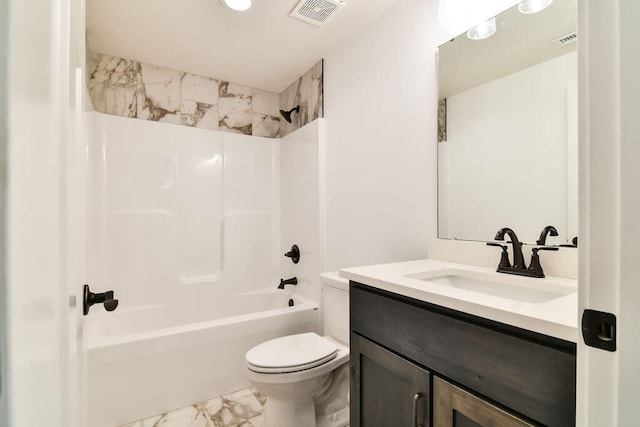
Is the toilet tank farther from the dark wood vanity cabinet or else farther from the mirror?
the mirror

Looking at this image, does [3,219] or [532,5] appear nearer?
[3,219]

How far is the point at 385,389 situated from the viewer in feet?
3.30

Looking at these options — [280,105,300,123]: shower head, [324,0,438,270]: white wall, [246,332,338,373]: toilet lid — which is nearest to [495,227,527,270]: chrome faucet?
[324,0,438,270]: white wall

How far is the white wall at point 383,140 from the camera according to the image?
5.03 ft

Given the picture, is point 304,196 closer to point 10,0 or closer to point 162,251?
point 162,251

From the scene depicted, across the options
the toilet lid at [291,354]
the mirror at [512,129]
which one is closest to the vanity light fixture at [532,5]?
the mirror at [512,129]

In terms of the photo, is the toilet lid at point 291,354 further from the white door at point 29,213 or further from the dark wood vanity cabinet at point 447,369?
the white door at point 29,213

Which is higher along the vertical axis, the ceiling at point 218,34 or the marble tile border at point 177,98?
the ceiling at point 218,34

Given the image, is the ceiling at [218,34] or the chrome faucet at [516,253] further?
the ceiling at [218,34]

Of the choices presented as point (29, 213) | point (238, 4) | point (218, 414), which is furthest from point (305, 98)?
point (29, 213)

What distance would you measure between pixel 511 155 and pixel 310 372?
132 centimetres

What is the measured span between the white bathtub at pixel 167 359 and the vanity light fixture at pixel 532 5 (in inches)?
78.1

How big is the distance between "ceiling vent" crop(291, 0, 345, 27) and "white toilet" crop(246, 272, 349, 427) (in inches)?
61.9
